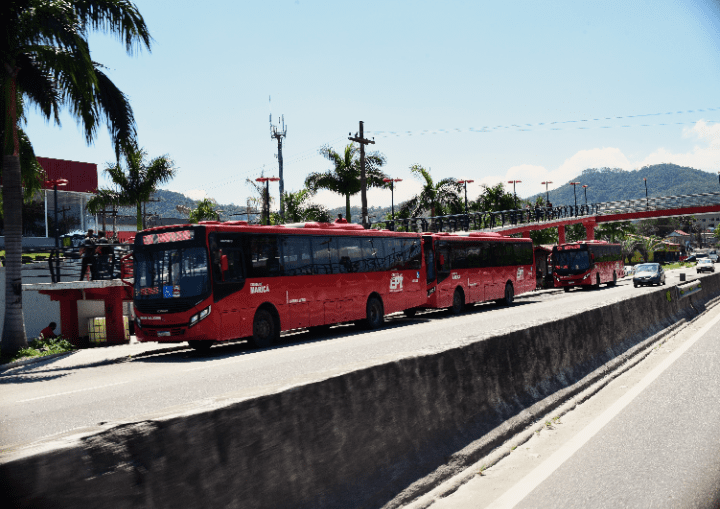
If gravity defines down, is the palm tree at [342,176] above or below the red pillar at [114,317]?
above

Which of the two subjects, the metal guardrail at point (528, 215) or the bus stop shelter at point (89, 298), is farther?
the metal guardrail at point (528, 215)

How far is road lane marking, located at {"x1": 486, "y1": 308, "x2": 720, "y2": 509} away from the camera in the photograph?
17.1ft

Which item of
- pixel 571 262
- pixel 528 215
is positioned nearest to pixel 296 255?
pixel 571 262

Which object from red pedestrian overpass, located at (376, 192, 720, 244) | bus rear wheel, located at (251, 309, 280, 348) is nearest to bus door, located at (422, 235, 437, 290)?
bus rear wheel, located at (251, 309, 280, 348)

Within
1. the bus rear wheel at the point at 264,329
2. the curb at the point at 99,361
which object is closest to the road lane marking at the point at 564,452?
the bus rear wheel at the point at 264,329

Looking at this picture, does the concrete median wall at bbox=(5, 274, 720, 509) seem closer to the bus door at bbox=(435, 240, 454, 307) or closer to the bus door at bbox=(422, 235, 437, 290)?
the bus door at bbox=(422, 235, 437, 290)

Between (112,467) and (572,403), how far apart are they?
6.88 metres

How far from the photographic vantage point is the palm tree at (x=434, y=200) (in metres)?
52.1

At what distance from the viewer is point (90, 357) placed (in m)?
18.1

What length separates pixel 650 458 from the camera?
6.21 metres

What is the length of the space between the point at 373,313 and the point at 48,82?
11.9 meters

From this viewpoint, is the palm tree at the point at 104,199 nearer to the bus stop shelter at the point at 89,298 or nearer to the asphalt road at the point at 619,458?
the bus stop shelter at the point at 89,298

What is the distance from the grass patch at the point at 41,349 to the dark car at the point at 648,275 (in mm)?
35852

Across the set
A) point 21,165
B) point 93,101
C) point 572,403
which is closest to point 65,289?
point 21,165
